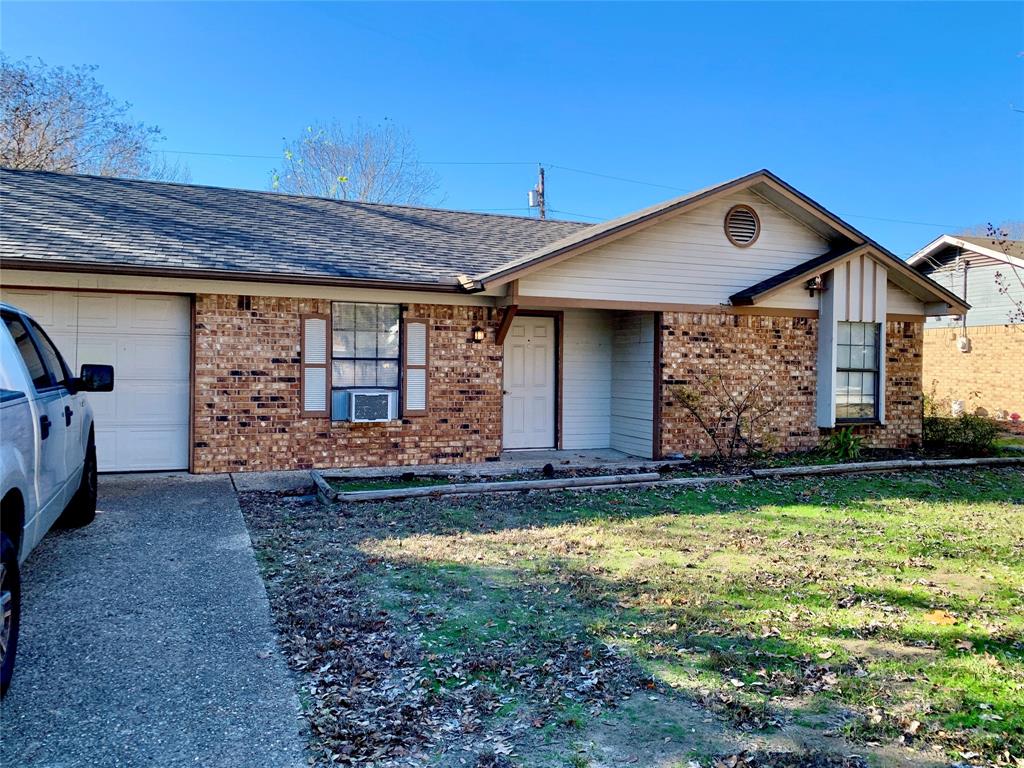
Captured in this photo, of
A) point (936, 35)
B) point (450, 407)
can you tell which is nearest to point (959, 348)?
point (936, 35)

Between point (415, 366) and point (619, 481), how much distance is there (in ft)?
11.0

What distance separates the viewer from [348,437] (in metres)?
10.1

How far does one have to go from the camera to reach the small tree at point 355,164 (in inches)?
1091

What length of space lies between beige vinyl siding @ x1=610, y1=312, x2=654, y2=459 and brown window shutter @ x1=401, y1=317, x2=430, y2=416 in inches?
142

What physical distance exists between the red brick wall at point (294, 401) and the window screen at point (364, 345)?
37cm

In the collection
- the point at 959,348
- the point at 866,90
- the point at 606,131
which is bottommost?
the point at 959,348

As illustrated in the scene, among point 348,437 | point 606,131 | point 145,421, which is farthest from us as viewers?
point 606,131

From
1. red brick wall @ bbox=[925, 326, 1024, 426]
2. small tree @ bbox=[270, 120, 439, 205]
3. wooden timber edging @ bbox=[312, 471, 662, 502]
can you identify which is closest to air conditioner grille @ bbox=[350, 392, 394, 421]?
wooden timber edging @ bbox=[312, 471, 662, 502]

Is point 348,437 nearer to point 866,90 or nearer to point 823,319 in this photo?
point 823,319

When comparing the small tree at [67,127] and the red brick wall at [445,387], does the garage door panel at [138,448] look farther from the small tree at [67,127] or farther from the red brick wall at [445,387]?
the small tree at [67,127]

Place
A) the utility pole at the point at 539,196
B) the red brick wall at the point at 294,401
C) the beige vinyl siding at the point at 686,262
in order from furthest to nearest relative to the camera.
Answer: the utility pole at the point at 539,196
the beige vinyl siding at the point at 686,262
the red brick wall at the point at 294,401

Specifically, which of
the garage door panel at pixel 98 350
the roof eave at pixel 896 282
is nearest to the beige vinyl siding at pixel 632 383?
the roof eave at pixel 896 282

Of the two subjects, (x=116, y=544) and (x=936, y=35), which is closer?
(x=116, y=544)

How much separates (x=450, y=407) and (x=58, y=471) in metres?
6.28
